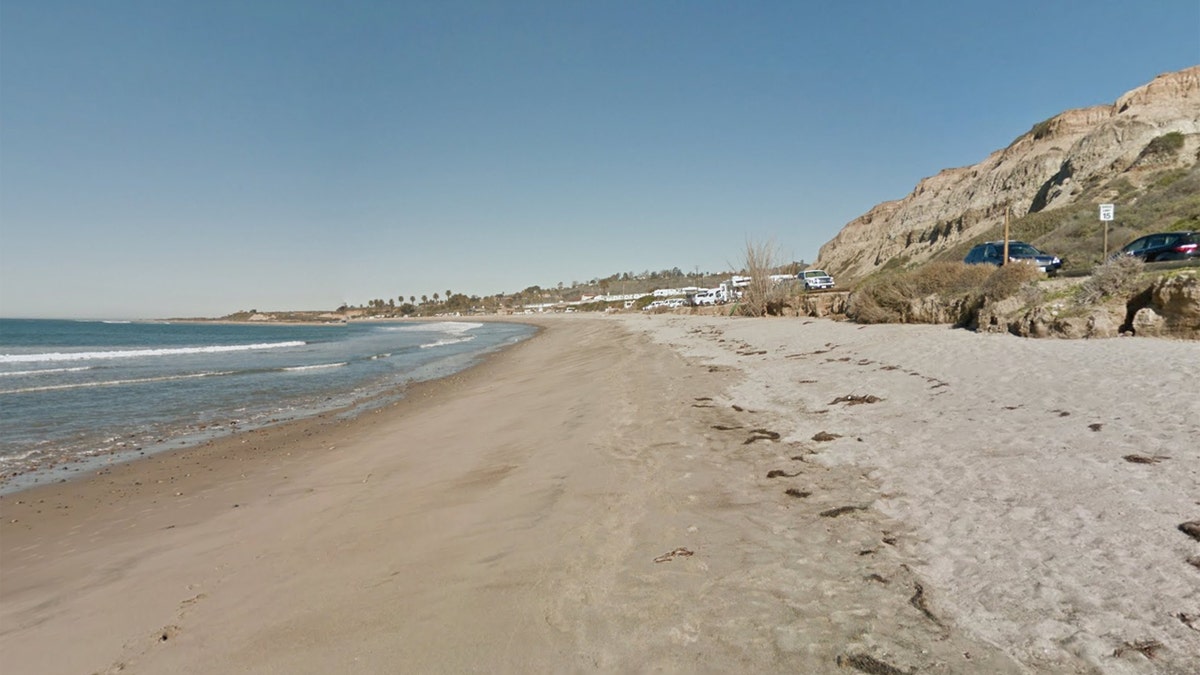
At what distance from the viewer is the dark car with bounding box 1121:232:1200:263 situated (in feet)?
56.5

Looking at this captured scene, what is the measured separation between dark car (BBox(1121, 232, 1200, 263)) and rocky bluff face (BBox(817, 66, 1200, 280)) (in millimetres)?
24179

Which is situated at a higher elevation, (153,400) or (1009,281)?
(1009,281)

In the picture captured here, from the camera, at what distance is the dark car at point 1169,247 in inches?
679

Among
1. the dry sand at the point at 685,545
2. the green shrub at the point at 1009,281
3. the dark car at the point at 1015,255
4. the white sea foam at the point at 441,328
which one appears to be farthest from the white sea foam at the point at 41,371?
the dark car at the point at 1015,255

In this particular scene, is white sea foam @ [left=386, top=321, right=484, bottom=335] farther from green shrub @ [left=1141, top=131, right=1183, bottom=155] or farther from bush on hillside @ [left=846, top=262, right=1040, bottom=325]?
green shrub @ [left=1141, top=131, right=1183, bottom=155]

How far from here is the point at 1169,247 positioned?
57.8ft

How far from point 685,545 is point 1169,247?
21907 millimetres

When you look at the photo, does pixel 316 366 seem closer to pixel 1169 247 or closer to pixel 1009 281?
pixel 1009 281

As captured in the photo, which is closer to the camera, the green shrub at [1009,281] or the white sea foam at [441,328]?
the green shrub at [1009,281]

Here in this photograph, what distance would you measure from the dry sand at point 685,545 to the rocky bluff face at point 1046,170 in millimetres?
43026

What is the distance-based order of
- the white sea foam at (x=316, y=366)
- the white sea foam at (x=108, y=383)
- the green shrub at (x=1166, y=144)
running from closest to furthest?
the white sea foam at (x=108, y=383) < the white sea foam at (x=316, y=366) < the green shrub at (x=1166, y=144)

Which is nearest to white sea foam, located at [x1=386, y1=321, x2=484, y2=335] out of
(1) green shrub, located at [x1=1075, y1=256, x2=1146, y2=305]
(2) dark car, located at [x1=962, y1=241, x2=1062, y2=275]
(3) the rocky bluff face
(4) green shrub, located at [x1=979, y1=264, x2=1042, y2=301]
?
(3) the rocky bluff face

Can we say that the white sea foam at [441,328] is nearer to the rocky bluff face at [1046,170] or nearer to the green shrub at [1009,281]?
the rocky bluff face at [1046,170]

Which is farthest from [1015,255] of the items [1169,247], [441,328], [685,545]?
[441,328]
